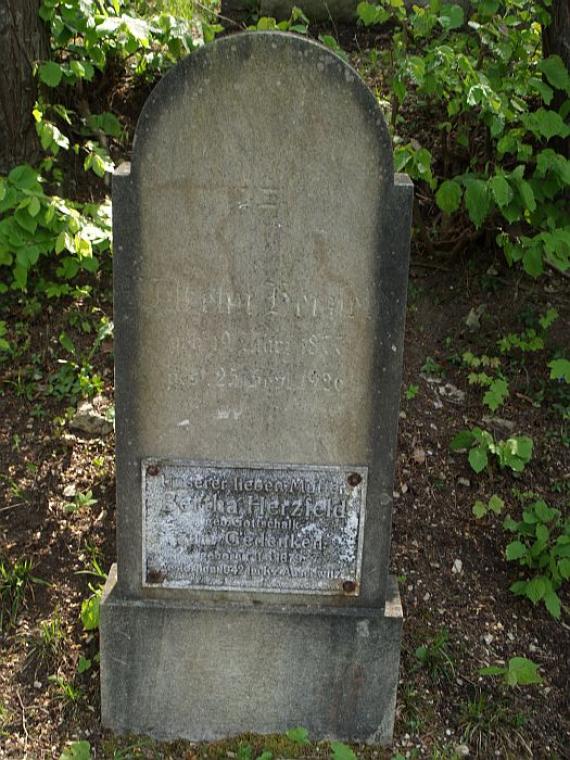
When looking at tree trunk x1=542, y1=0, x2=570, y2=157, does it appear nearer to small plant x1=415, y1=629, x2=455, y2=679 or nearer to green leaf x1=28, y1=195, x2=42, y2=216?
green leaf x1=28, y1=195, x2=42, y2=216

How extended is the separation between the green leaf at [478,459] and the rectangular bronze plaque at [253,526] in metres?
1.12

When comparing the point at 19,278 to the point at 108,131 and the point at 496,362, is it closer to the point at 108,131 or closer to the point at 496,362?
the point at 108,131

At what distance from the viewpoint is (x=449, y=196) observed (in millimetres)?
4391

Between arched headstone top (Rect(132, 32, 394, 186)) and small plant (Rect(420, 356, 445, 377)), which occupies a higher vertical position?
arched headstone top (Rect(132, 32, 394, 186))

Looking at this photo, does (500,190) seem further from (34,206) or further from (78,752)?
(78,752)

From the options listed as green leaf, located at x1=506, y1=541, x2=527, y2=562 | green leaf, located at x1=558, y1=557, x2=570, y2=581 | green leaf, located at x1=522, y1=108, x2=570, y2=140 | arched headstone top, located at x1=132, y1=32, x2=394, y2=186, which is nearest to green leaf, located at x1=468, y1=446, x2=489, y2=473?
green leaf, located at x1=506, y1=541, x2=527, y2=562

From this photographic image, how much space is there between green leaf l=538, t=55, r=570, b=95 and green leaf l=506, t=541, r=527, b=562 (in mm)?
2218

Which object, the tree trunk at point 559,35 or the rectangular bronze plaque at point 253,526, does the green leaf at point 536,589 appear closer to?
the rectangular bronze plaque at point 253,526

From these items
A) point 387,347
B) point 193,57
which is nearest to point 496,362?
point 387,347

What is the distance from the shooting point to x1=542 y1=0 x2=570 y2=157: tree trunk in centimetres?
463

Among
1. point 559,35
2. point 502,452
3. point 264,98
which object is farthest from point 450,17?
point 264,98

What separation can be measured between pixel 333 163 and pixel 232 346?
63 cm

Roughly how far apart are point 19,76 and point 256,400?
263 cm

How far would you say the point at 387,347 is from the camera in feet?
9.13
